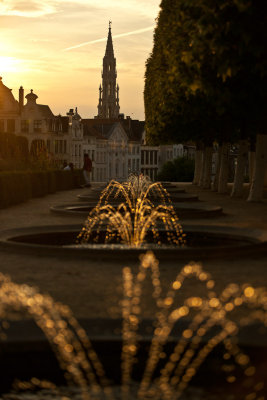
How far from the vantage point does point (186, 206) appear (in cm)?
2419

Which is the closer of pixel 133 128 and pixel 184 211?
pixel 184 211

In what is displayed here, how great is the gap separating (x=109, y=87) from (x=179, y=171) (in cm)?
11723

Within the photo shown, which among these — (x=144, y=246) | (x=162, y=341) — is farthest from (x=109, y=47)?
(x=162, y=341)

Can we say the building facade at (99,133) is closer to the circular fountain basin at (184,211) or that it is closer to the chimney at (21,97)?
the chimney at (21,97)

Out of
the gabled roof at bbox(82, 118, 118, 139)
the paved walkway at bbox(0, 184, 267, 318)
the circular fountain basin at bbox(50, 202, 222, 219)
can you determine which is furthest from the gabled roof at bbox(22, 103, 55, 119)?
the paved walkway at bbox(0, 184, 267, 318)

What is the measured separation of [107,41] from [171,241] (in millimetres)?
175476

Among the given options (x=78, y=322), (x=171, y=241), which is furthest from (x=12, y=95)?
(x=78, y=322)

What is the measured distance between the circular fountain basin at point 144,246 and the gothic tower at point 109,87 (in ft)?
563

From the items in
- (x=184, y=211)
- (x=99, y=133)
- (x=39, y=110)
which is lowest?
(x=184, y=211)

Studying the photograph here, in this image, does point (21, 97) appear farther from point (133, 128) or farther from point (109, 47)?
point (109, 47)

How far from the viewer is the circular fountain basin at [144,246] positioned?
39.8ft

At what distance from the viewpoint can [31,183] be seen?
35.8m

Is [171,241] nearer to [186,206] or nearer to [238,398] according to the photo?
[186,206]

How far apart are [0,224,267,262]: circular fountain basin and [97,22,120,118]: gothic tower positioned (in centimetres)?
17164
